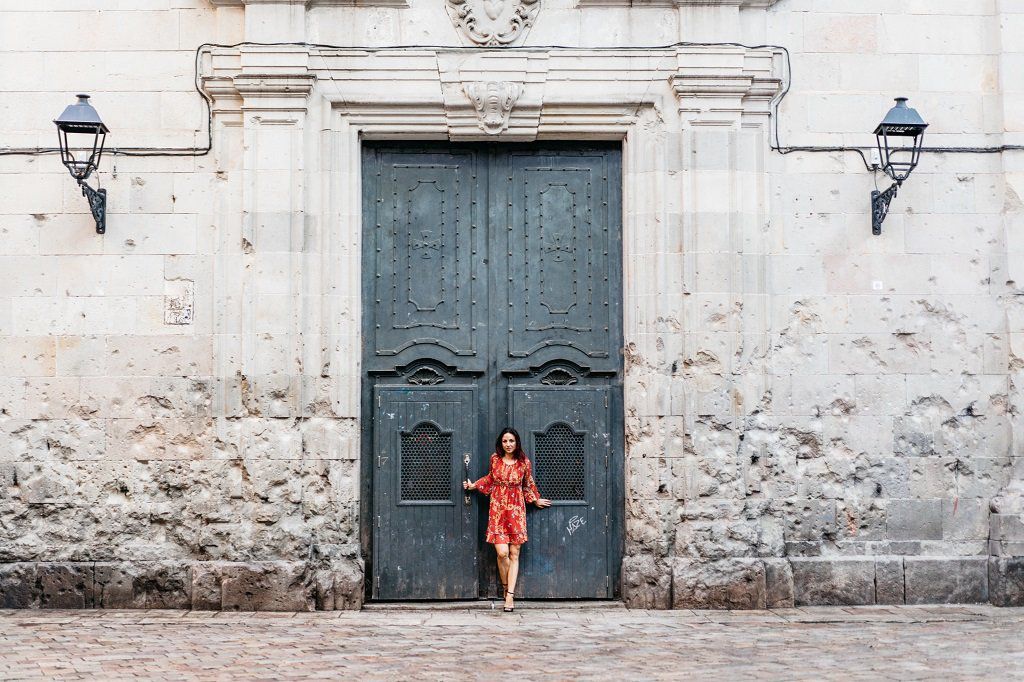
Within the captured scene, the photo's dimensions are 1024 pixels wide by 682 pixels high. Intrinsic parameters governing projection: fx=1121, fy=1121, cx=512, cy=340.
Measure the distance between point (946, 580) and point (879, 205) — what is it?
2886 millimetres

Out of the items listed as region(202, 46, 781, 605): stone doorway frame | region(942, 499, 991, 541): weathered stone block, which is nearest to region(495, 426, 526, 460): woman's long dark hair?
region(202, 46, 781, 605): stone doorway frame

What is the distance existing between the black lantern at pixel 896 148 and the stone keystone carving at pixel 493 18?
2.81 metres

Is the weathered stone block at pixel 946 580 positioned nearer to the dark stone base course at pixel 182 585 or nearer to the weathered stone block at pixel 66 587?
the dark stone base course at pixel 182 585

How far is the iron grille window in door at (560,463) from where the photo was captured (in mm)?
8688

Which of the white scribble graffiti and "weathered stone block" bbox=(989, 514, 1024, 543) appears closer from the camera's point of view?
"weathered stone block" bbox=(989, 514, 1024, 543)

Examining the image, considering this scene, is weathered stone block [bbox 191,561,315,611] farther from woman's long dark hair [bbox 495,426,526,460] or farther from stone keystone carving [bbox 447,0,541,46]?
stone keystone carving [bbox 447,0,541,46]

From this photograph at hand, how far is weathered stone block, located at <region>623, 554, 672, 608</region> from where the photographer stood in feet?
27.4

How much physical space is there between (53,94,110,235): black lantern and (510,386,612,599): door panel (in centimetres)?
347

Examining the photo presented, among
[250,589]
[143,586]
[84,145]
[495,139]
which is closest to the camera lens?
[250,589]

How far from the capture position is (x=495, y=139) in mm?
8766

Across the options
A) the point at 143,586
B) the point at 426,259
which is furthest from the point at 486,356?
the point at 143,586

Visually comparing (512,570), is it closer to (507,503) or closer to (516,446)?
(507,503)

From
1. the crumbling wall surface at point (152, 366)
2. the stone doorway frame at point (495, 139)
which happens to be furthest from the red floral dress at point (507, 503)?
the crumbling wall surface at point (152, 366)

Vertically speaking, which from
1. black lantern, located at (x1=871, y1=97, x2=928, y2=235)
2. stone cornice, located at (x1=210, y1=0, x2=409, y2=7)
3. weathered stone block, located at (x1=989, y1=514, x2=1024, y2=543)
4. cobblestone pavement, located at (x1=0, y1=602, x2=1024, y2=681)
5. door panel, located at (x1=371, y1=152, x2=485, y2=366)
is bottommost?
cobblestone pavement, located at (x1=0, y1=602, x2=1024, y2=681)
